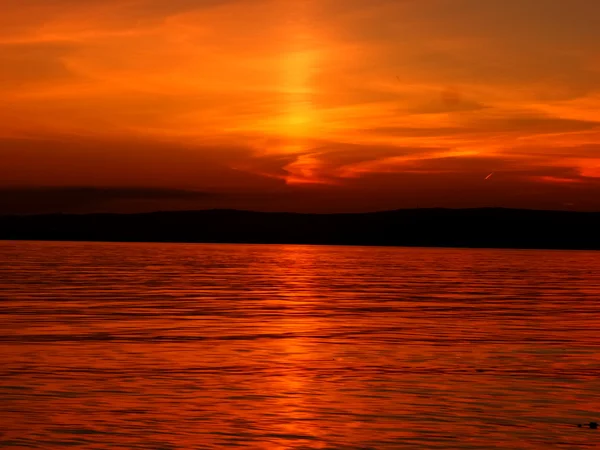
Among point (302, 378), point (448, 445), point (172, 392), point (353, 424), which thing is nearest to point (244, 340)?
point (302, 378)

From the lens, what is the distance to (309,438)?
19.7 meters

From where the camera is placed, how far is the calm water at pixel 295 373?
2011 centimetres

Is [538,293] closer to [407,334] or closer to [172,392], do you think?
[407,334]

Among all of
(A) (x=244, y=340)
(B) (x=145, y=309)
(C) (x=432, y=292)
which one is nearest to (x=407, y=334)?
(A) (x=244, y=340)

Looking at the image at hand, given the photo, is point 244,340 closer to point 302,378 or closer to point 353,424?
point 302,378

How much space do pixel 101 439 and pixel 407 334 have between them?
1937 centimetres

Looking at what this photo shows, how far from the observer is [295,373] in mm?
27609

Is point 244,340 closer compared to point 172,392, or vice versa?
point 172,392

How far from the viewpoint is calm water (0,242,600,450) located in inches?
792

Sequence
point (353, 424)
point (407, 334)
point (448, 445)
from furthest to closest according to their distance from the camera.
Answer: point (407, 334) < point (353, 424) < point (448, 445)

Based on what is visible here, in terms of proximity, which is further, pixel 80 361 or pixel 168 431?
pixel 80 361

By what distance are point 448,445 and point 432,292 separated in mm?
43684

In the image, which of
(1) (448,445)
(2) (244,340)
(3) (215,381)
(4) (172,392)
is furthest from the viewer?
(2) (244,340)

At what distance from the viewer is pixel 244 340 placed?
114 feet
